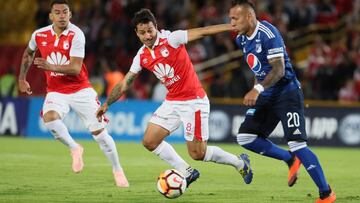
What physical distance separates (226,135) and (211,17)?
15.5 feet

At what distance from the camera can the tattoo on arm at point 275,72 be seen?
964 cm

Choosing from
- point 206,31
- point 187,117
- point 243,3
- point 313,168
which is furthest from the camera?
point 187,117

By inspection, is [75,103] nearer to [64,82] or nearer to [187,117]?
[64,82]

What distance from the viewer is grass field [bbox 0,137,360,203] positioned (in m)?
10.5

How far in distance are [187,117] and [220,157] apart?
70cm

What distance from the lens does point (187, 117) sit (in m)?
11.2

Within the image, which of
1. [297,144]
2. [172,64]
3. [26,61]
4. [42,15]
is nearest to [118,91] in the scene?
[172,64]

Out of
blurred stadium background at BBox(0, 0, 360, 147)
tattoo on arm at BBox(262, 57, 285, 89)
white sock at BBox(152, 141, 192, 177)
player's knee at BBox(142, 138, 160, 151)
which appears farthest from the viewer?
blurred stadium background at BBox(0, 0, 360, 147)

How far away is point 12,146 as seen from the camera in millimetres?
19578

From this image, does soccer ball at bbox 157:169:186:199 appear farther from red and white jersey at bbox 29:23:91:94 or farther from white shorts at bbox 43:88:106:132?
red and white jersey at bbox 29:23:91:94

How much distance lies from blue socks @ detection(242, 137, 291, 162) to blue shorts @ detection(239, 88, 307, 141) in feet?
0.49

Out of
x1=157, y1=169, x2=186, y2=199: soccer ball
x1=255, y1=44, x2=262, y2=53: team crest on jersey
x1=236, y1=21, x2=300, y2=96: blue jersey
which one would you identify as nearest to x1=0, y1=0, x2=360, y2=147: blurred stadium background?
x1=236, y1=21, x2=300, y2=96: blue jersey

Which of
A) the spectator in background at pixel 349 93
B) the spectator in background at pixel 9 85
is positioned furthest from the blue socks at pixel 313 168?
the spectator in background at pixel 9 85

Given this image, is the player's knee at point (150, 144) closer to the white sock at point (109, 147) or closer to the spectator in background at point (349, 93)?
the white sock at point (109, 147)
